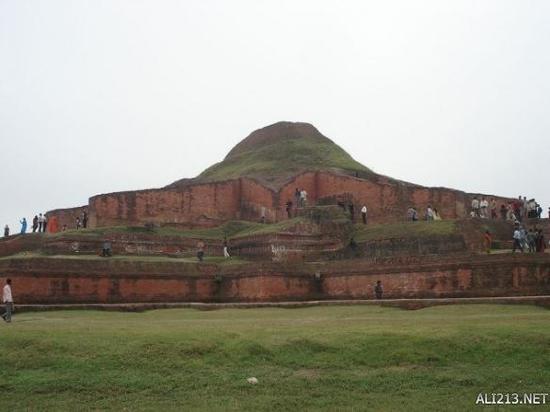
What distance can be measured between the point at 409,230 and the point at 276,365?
11.3 meters

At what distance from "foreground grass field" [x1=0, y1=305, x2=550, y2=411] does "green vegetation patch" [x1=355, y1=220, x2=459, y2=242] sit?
8.29 m

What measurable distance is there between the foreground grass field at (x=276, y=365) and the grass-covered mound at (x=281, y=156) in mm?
18151

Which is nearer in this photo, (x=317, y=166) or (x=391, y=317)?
(x=391, y=317)

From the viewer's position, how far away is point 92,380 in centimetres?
769

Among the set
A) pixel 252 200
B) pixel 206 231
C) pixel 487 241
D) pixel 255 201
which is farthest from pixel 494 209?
pixel 206 231

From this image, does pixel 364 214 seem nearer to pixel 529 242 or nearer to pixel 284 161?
pixel 529 242

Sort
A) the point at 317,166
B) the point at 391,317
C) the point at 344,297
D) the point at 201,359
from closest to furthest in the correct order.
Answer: the point at 201,359
the point at 391,317
the point at 344,297
the point at 317,166

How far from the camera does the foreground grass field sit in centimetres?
720

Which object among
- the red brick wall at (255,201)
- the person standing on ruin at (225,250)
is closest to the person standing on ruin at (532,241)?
the person standing on ruin at (225,250)

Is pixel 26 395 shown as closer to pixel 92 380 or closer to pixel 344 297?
pixel 92 380

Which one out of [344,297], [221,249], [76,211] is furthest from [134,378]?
[76,211]

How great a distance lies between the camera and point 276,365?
825 centimetres

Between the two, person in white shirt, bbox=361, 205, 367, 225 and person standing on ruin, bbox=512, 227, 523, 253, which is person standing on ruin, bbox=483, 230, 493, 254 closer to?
person standing on ruin, bbox=512, 227, 523, 253

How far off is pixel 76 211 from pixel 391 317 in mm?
19890
